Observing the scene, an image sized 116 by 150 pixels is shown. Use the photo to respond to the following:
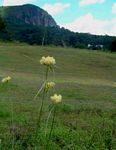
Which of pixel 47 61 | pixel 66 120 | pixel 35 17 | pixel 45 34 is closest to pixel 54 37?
pixel 66 120

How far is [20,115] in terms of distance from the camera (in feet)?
29.3

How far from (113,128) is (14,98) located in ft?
13.5

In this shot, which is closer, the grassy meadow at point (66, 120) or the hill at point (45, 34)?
the hill at point (45, 34)

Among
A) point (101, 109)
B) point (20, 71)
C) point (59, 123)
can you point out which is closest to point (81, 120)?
point (59, 123)

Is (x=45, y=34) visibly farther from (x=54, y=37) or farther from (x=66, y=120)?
(x=66, y=120)

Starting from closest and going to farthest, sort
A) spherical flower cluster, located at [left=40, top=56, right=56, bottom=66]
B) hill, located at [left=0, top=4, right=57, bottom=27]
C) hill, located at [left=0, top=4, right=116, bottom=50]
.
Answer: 1. spherical flower cluster, located at [left=40, top=56, right=56, bottom=66]
2. hill, located at [left=0, top=4, right=116, bottom=50]
3. hill, located at [left=0, top=4, right=57, bottom=27]

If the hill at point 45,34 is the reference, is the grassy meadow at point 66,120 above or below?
below

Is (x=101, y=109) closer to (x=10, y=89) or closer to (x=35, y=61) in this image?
(x=10, y=89)

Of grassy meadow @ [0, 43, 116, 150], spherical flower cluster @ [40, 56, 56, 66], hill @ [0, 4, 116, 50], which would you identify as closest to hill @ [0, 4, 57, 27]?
hill @ [0, 4, 116, 50]

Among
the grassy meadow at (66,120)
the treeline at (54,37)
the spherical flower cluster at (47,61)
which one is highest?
the spherical flower cluster at (47,61)

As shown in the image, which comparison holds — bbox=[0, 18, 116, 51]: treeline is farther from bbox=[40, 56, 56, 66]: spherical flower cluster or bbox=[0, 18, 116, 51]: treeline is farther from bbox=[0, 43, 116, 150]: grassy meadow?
bbox=[0, 43, 116, 150]: grassy meadow

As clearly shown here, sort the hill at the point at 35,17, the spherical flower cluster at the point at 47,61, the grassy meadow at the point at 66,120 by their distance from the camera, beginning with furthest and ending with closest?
the grassy meadow at the point at 66,120 → the hill at the point at 35,17 → the spherical flower cluster at the point at 47,61

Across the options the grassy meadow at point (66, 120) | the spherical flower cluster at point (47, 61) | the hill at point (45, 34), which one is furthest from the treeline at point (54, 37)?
the grassy meadow at point (66, 120)

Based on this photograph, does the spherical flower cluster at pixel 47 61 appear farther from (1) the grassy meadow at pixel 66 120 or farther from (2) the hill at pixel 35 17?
(1) the grassy meadow at pixel 66 120
